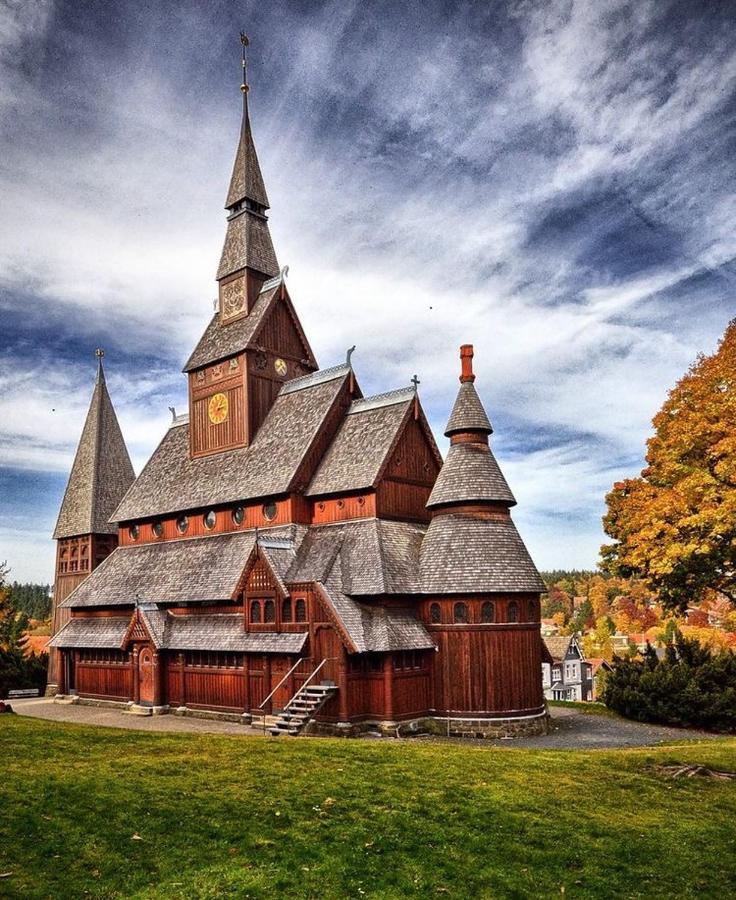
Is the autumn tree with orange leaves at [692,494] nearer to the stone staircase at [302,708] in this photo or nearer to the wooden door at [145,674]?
the stone staircase at [302,708]

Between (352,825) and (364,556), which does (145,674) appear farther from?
(352,825)

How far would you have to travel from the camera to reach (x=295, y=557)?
98.9 ft

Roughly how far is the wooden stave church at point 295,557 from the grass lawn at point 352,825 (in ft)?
25.8

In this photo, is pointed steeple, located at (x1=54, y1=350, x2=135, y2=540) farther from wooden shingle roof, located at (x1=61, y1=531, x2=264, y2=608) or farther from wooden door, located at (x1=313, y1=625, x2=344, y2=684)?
wooden door, located at (x1=313, y1=625, x2=344, y2=684)

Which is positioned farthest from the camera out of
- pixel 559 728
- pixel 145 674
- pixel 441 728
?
pixel 145 674

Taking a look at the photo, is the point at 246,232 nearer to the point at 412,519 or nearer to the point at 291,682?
the point at 412,519

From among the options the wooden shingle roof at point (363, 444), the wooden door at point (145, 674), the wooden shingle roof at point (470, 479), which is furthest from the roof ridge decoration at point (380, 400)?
the wooden door at point (145, 674)

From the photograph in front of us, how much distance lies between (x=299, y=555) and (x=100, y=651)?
13.0m

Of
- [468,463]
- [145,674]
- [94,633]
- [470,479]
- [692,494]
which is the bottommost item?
[145,674]

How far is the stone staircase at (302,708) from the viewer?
2525 centimetres

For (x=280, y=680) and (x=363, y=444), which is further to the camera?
(x=363, y=444)

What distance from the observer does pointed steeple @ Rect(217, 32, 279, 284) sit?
132 ft

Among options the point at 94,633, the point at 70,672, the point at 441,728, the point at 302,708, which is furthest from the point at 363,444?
the point at 70,672

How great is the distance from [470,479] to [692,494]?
766cm
